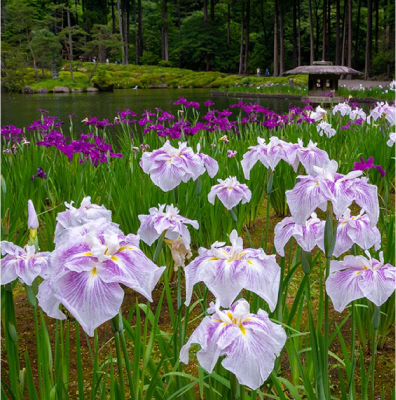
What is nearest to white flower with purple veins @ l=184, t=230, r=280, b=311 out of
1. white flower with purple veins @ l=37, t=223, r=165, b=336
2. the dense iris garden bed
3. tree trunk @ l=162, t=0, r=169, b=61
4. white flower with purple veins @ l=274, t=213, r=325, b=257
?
the dense iris garden bed

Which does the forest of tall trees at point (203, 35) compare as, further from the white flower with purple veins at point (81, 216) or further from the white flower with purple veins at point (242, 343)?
the white flower with purple veins at point (242, 343)

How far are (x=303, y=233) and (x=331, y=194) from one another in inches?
7.4

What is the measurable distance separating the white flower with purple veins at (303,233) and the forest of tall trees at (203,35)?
1362 inches

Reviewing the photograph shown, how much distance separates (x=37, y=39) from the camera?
34.2 meters

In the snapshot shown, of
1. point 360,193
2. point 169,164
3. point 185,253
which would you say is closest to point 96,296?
point 185,253

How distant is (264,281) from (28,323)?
5.76 feet

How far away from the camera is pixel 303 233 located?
127cm

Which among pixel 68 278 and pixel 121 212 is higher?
pixel 68 278

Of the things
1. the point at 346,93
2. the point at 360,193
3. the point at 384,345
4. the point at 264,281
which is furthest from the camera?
the point at 346,93

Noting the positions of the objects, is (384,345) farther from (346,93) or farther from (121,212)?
(346,93)

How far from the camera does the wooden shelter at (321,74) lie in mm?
13875

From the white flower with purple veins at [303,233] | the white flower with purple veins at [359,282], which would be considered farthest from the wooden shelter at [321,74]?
the white flower with purple veins at [359,282]

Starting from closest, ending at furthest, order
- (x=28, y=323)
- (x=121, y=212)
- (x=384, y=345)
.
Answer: (x=384, y=345) → (x=28, y=323) → (x=121, y=212)

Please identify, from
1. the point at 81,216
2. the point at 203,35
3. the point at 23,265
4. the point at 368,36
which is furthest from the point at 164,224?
the point at 203,35
